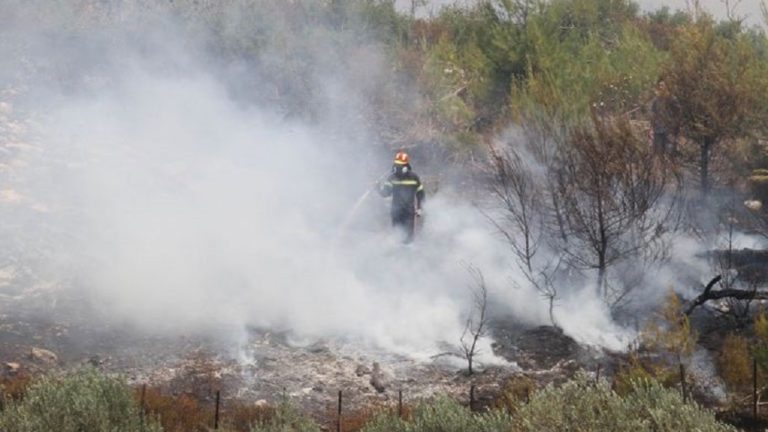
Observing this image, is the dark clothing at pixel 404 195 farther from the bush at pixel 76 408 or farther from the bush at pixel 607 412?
the bush at pixel 607 412

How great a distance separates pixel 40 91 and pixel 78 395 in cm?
1479

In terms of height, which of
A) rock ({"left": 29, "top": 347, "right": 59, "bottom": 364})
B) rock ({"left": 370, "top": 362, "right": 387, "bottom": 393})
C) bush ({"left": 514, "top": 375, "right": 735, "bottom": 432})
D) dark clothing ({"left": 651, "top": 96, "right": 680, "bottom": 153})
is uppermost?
dark clothing ({"left": 651, "top": 96, "right": 680, "bottom": 153})

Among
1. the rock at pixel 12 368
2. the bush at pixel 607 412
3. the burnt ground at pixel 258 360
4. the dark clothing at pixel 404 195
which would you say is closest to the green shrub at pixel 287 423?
the burnt ground at pixel 258 360

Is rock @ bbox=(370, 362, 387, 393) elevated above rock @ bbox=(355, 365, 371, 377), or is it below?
below

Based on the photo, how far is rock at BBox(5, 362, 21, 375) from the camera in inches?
320

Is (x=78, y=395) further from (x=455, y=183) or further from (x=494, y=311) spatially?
(x=455, y=183)

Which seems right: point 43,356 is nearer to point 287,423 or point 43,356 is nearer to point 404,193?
point 287,423

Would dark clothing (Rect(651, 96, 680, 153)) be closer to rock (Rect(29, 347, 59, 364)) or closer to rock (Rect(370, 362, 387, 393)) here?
rock (Rect(370, 362, 387, 393))

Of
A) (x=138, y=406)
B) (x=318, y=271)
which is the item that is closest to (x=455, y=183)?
(x=318, y=271)

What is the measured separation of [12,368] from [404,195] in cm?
630

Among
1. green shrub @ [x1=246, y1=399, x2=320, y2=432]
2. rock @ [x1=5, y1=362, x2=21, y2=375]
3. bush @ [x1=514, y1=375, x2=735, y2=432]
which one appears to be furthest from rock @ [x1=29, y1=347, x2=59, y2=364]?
bush @ [x1=514, y1=375, x2=735, y2=432]

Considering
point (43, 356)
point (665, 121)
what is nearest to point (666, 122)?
point (665, 121)

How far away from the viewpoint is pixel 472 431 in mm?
5938

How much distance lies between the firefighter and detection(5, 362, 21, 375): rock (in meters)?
6.06
